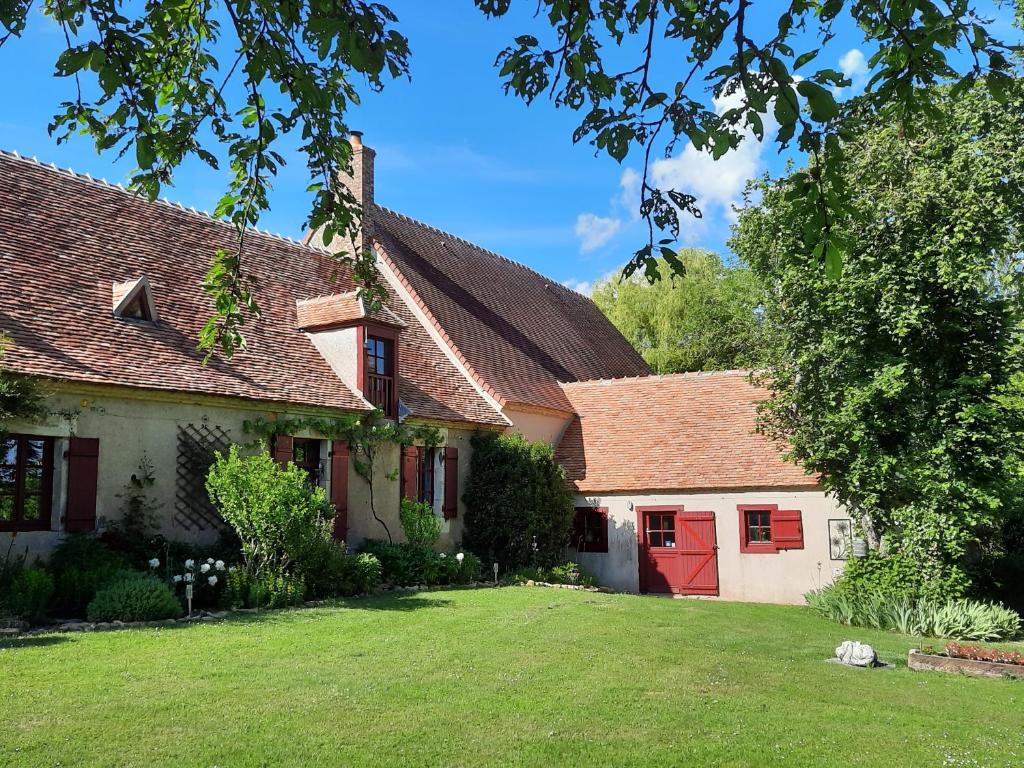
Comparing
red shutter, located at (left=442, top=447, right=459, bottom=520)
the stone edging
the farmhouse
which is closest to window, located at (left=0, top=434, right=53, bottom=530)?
the farmhouse

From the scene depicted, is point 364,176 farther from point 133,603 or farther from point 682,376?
point 133,603

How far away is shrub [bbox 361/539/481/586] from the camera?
14555mm

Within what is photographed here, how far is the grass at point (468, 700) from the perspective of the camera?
220 inches

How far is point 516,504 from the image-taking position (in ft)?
56.9

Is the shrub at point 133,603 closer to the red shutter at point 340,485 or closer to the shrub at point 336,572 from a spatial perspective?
the shrub at point 336,572

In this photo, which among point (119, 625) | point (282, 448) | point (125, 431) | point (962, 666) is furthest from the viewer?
point (282, 448)

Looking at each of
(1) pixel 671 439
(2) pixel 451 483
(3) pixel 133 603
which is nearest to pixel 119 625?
(3) pixel 133 603

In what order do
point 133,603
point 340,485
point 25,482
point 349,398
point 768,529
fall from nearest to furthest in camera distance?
point 133,603 → point 25,482 → point 340,485 → point 349,398 → point 768,529

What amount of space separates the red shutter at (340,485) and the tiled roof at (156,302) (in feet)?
2.72

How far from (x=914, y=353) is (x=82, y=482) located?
43.4 ft

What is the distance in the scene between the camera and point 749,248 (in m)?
15.8

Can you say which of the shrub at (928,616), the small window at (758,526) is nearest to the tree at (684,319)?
the small window at (758,526)

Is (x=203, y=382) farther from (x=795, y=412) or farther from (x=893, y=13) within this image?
(x=893, y=13)

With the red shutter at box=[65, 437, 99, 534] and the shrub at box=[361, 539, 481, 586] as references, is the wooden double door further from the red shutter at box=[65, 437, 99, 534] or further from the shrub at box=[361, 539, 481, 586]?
the red shutter at box=[65, 437, 99, 534]
